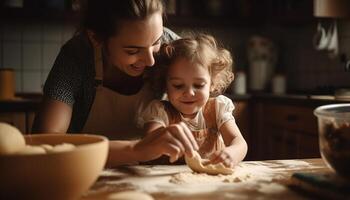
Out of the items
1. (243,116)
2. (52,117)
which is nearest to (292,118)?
(243,116)

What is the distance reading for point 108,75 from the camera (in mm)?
1541

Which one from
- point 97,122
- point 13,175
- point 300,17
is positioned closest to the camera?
point 13,175

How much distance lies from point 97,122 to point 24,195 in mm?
975

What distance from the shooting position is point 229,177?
91 cm

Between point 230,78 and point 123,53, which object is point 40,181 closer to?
point 123,53

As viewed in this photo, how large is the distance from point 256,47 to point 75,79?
216 centimetres

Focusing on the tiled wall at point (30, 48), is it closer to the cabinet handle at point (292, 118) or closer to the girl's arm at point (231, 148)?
the cabinet handle at point (292, 118)

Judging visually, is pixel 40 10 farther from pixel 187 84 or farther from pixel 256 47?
pixel 187 84

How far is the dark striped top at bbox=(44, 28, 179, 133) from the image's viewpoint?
138 centimetres

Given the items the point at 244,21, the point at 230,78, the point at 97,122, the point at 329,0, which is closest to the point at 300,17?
the point at 329,0

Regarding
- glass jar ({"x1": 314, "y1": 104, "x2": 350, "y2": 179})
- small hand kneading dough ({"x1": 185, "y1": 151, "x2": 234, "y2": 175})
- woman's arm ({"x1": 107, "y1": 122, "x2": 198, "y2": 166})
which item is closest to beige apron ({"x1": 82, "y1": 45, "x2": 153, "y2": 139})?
woman's arm ({"x1": 107, "y1": 122, "x2": 198, "y2": 166})

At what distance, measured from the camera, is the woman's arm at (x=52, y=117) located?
4.31ft

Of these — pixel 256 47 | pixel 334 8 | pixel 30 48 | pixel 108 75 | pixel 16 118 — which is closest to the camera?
pixel 108 75

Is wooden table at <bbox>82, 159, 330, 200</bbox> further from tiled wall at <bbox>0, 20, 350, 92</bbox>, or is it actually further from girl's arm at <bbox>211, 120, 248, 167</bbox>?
tiled wall at <bbox>0, 20, 350, 92</bbox>
